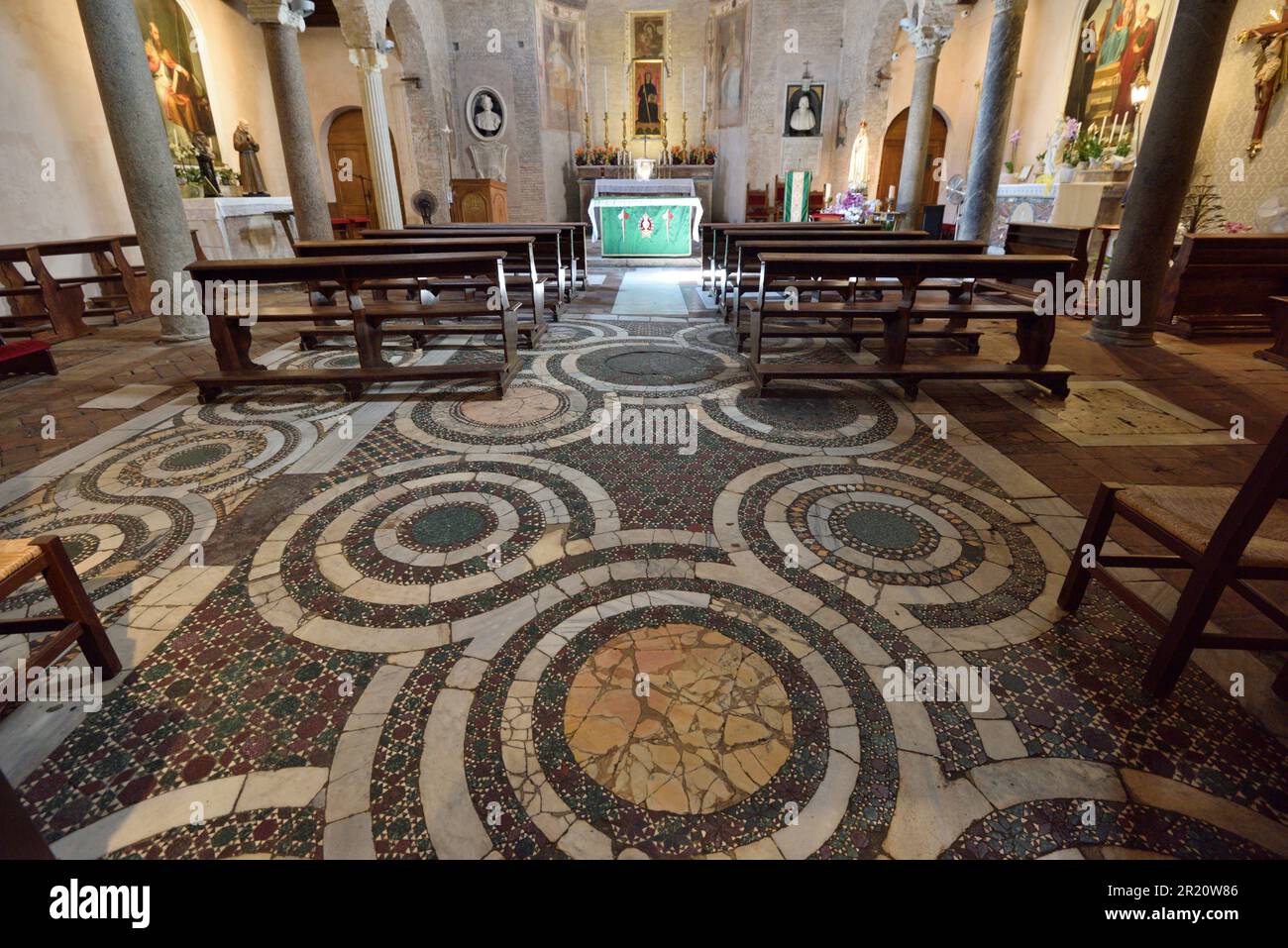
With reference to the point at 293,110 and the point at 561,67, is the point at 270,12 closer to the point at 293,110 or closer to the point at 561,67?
the point at 293,110

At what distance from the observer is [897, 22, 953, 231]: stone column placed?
914 centimetres

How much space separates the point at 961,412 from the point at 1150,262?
3.16 m

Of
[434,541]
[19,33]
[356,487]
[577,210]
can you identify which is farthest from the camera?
[577,210]

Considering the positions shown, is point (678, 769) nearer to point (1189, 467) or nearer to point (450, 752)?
point (450, 752)

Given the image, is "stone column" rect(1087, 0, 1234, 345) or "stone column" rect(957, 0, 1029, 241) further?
"stone column" rect(957, 0, 1029, 241)

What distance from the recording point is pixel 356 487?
3.20 metres

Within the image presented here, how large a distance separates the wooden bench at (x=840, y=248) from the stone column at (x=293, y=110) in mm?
5629

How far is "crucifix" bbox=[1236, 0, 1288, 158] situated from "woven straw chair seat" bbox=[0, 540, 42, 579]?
39.6ft

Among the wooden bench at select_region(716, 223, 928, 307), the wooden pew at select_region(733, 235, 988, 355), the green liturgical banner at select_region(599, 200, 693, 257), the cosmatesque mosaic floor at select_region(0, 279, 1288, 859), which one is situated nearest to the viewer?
the cosmatesque mosaic floor at select_region(0, 279, 1288, 859)

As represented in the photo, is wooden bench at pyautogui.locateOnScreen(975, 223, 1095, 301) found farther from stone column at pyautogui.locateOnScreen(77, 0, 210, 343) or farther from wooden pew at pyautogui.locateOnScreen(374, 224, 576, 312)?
stone column at pyautogui.locateOnScreen(77, 0, 210, 343)

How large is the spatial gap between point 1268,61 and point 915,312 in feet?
25.0

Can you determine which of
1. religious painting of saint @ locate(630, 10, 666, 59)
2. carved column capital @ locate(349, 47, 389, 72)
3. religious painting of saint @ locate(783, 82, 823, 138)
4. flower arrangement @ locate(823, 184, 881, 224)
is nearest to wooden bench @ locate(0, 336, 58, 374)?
carved column capital @ locate(349, 47, 389, 72)

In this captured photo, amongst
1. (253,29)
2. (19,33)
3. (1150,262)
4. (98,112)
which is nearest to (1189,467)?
(1150,262)
